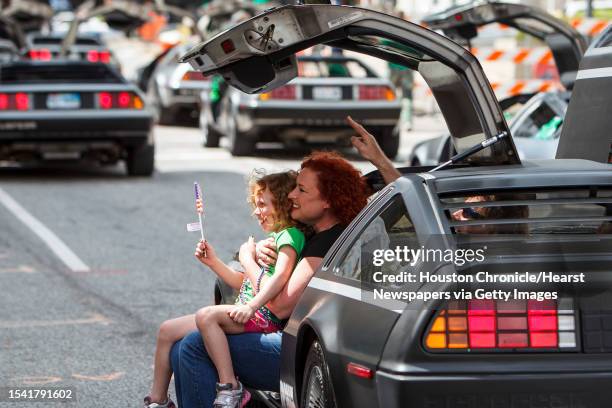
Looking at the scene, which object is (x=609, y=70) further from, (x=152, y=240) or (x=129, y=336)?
(x=152, y=240)

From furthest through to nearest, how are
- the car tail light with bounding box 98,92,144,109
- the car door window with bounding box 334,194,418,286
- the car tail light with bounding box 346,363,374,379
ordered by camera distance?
the car tail light with bounding box 98,92,144,109, the car door window with bounding box 334,194,418,286, the car tail light with bounding box 346,363,374,379

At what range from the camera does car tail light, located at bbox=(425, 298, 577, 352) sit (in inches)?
160

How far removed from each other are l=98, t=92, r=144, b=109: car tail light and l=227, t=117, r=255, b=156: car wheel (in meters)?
3.06

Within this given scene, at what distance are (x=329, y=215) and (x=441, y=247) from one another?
55.3 inches

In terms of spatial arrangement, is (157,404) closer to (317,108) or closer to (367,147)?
(367,147)

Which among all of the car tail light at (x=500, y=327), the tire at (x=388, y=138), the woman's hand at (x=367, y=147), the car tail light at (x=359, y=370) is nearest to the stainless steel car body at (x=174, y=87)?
the tire at (x=388, y=138)

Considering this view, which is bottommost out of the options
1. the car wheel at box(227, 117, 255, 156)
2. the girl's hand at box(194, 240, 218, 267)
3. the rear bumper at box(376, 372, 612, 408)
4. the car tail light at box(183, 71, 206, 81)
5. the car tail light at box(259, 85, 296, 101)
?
the car tail light at box(183, 71, 206, 81)

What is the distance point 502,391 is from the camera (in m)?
4.01

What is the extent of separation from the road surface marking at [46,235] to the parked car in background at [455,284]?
19.3 ft

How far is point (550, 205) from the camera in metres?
4.70

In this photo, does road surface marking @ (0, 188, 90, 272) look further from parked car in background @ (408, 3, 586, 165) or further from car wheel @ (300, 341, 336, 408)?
car wheel @ (300, 341, 336, 408)

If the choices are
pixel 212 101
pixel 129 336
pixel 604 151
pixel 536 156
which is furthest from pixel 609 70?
pixel 212 101

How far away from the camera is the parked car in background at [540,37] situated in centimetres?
1302

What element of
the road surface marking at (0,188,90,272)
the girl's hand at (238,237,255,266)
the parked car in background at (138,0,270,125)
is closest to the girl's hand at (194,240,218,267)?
the girl's hand at (238,237,255,266)
